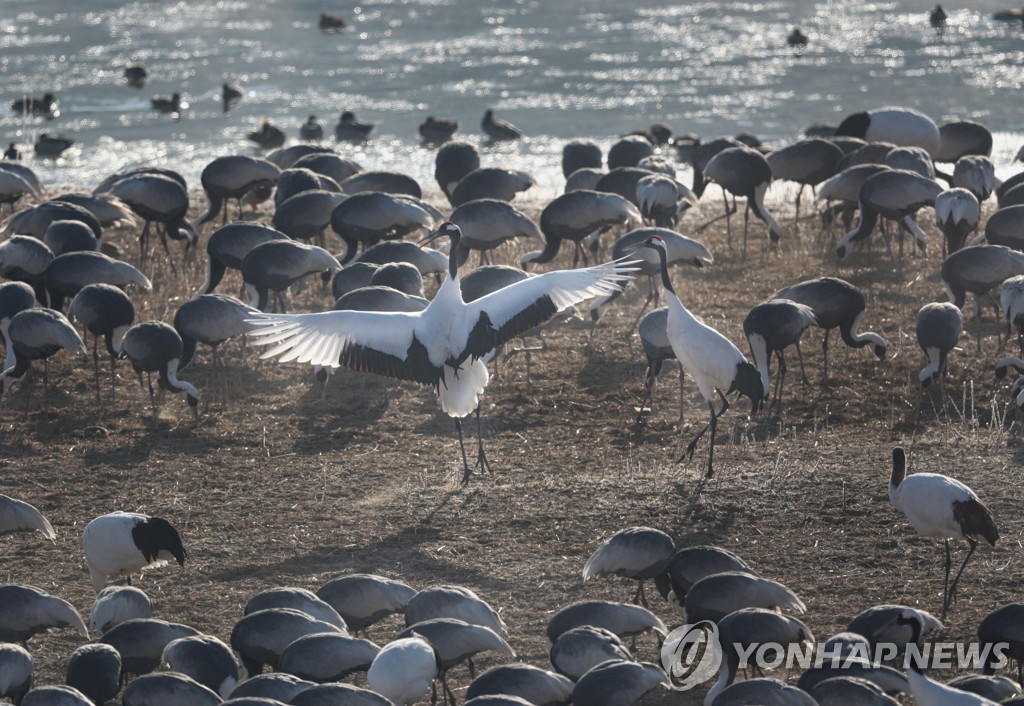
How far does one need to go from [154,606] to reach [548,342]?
5.41 metres

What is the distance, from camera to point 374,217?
14078mm

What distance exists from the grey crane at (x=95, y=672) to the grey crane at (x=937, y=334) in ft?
21.3

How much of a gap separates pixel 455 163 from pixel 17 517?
9728 mm

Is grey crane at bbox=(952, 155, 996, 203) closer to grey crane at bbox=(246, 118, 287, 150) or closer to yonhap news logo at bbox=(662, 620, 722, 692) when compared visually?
yonhap news logo at bbox=(662, 620, 722, 692)

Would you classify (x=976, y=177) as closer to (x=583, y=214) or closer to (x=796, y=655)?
(x=583, y=214)

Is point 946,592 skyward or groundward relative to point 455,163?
groundward

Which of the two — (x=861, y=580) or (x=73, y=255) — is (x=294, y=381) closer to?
(x=73, y=255)

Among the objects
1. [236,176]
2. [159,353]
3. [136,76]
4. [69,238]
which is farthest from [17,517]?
[136,76]

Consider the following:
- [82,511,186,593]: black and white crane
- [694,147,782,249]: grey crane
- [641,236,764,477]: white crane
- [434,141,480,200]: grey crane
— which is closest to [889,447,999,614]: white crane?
[641,236,764,477]: white crane

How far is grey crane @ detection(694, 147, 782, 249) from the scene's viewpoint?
15438mm

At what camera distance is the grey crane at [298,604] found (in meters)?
Result: 7.06

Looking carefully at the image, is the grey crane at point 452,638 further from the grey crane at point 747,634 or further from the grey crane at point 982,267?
the grey crane at point 982,267

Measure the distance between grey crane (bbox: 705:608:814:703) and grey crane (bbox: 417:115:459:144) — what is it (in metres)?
16.4

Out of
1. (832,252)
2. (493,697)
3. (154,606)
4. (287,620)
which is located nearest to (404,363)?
(154,606)
